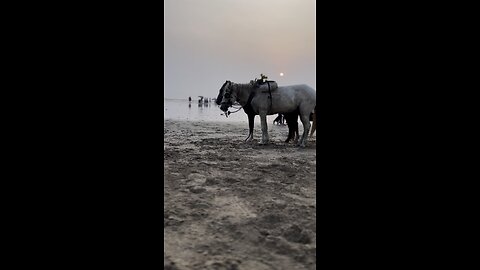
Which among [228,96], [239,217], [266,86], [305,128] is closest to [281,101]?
[266,86]

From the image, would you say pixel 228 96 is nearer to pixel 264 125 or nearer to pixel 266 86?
pixel 266 86

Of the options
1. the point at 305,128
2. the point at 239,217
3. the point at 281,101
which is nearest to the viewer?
the point at 239,217

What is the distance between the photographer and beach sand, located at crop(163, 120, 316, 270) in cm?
167

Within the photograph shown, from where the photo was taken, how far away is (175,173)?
395 cm

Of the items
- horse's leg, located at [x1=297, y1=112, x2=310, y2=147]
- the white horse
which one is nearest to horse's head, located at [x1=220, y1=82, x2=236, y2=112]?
the white horse

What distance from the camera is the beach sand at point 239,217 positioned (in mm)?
1668

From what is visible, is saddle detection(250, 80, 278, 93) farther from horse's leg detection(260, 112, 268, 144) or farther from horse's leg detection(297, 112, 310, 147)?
horse's leg detection(297, 112, 310, 147)

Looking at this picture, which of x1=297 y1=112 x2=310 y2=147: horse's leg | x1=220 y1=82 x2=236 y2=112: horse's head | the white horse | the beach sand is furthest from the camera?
x1=220 y1=82 x2=236 y2=112: horse's head

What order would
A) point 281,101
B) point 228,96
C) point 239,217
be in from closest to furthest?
1. point 239,217
2. point 281,101
3. point 228,96

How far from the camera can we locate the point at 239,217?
2.33 m

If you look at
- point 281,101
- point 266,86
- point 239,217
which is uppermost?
point 266,86

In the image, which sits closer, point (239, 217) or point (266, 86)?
point (239, 217)
